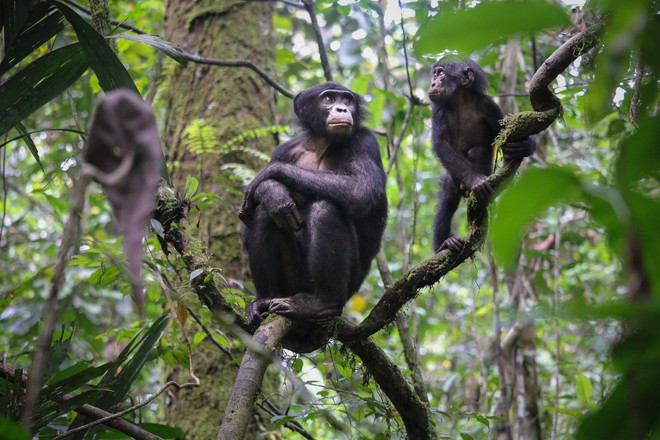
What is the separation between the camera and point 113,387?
351cm

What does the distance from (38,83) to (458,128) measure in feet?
10.7

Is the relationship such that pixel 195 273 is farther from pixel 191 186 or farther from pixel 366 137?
pixel 366 137

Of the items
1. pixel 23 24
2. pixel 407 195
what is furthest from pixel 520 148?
pixel 407 195

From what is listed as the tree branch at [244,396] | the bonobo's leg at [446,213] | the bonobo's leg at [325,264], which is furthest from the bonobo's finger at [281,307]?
the bonobo's leg at [446,213]

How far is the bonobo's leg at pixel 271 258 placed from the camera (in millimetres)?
4684

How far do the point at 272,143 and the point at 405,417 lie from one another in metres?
3.44

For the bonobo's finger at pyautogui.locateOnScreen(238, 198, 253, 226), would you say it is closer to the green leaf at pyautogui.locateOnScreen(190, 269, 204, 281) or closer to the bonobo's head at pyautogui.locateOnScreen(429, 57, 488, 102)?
the green leaf at pyautogui.locateOnScreen(190, 269, 204, 281)

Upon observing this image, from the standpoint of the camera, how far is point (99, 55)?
3264 mm

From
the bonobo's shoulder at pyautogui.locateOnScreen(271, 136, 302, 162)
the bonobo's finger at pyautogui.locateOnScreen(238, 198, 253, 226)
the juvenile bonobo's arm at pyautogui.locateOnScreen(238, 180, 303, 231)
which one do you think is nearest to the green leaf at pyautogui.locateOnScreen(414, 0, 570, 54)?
the juvenile bonobo's arm at pyautogui.locateOnScreen(238, 180, 303, 231)

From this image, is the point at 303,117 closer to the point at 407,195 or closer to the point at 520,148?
the point at 520,148

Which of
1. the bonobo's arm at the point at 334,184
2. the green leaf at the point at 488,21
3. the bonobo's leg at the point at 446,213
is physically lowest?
the green leaf at the point at 488,21

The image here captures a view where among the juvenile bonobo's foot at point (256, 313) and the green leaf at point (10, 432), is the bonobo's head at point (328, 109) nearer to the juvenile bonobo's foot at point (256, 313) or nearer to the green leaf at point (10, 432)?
the juvenile bonobo's foot at point (256, 313)

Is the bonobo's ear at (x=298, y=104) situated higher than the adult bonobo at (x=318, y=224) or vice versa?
the bonobo's ear at (x=298, y=104)

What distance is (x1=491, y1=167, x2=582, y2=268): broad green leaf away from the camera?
59 centimetres
